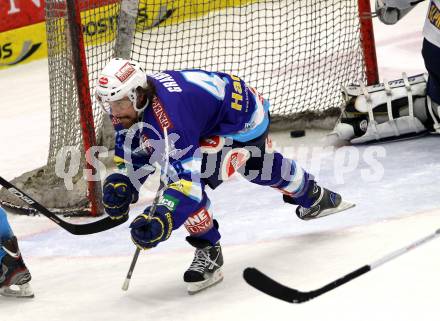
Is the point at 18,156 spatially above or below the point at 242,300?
below

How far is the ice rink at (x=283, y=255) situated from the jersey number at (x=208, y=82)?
0.64 metres

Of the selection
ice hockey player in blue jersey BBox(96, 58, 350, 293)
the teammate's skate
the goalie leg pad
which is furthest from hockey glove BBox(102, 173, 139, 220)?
the goalie leg pad

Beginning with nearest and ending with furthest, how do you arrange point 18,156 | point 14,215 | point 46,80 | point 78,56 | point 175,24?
1. point 78,56
2. point 14,215
3. point 18,156
4. point 175,24
5. point 46,80

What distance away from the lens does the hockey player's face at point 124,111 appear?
3.37 metres

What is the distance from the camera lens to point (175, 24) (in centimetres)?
655

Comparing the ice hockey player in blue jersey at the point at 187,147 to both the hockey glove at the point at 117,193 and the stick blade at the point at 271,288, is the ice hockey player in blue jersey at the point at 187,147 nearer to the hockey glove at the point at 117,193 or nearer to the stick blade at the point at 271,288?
the hockey glove at the point at 117,193

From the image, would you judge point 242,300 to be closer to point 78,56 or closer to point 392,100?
A: point 78,56

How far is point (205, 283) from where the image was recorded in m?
3.53

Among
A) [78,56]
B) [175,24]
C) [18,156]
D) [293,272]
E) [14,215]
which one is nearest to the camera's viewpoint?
[293,272]

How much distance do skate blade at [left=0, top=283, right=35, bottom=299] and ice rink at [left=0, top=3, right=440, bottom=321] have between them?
33 millimetres

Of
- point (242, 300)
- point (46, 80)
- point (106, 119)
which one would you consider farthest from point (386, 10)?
point (46, 80)

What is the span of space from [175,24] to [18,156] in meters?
1.36

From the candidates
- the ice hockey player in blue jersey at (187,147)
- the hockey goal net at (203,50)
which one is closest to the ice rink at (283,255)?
the ice hockey player in blue jersey at (187,147)

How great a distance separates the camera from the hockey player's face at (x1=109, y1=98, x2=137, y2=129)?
3369mm
